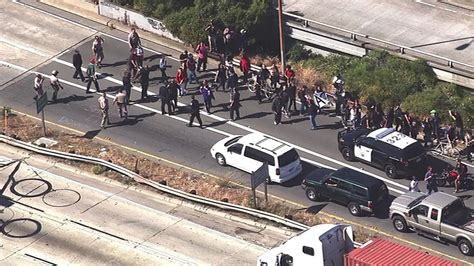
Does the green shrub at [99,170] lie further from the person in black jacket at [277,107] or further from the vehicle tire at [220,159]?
the person in black jacket at [277,107]

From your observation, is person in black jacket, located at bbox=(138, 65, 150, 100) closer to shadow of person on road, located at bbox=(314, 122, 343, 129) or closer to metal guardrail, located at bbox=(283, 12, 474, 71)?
shadow of person on road, located at bbox=(314, 122, 343, 129)

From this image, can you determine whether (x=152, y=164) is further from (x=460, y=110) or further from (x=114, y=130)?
(x=460, y=110)

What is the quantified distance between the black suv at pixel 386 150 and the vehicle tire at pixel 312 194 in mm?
3093

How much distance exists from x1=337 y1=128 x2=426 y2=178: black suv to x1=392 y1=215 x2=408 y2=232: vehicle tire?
3.16 m

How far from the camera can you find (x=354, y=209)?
40375 millimetres

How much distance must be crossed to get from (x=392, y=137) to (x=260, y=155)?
516 centimetres

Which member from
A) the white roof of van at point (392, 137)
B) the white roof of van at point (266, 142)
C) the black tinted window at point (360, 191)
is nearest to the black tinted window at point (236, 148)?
the white roof of van at point (266, 142)

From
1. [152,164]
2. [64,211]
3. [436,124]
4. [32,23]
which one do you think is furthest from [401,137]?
[32,23]

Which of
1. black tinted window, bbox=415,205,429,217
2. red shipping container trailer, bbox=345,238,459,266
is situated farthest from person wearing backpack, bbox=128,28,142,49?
red shipping container trailer, bbox=345,238,459,266

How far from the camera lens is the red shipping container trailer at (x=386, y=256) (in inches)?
1350

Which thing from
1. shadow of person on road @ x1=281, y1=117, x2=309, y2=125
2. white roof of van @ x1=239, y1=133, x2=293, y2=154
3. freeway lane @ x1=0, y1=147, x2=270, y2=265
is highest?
white roof of van @ x1=239, y1=133, x2=293, y2=154

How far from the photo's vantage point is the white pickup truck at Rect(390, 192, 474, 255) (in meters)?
37.8

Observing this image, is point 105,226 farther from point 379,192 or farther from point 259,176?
point 379,192

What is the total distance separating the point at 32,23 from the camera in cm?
5559
